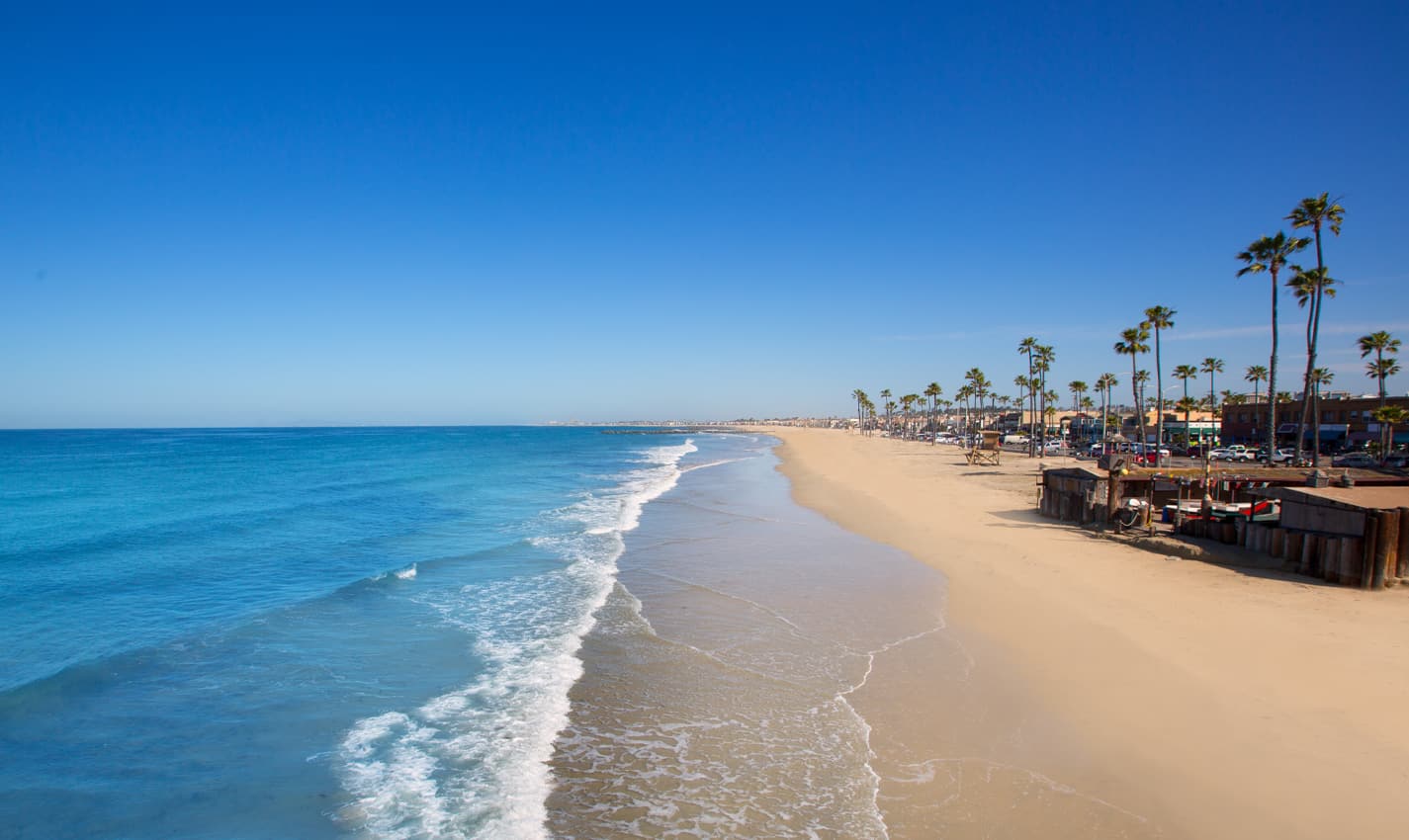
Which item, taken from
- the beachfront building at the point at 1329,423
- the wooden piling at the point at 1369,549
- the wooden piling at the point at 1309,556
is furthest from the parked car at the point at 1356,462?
the wooden piling at the point at 1369,549

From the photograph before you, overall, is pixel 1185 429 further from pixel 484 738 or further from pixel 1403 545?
pixel 484 738

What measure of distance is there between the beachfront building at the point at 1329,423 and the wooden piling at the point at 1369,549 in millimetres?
50868

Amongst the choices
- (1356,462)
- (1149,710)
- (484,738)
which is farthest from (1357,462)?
(484,738)

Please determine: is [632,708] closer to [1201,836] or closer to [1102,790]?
[1102,790]

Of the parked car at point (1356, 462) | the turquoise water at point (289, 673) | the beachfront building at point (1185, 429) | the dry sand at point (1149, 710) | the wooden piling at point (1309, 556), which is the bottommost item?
the turquoise water at point (289, 673)

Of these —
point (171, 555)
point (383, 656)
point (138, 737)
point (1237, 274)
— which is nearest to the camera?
point (138, 737)

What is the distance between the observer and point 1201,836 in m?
5.95

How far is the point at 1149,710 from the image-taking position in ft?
27.7

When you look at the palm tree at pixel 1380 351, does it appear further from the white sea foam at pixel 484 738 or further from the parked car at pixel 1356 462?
the white sea foam at pixel 484 738

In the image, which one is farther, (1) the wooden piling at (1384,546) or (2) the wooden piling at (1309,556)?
(2) the wooden piling at (1309,556)

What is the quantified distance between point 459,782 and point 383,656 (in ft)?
14.3

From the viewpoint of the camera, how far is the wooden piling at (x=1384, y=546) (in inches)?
522

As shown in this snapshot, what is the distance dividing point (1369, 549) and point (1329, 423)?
6301cm

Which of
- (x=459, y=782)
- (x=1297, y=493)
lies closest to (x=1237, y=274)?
(x=1297, y=493)
